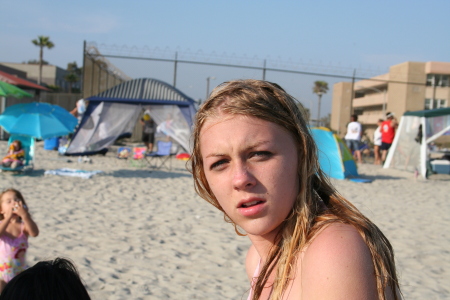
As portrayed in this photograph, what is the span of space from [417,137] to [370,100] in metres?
38.1

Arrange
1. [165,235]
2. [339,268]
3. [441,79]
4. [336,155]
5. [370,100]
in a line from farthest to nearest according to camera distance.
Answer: [370,100] → [441,79] → [336,155] → [165,235] → [339,268]

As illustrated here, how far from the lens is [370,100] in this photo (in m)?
48.2

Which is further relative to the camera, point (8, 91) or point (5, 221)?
point (8, 91)

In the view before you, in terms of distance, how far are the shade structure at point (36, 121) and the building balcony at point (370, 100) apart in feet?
132

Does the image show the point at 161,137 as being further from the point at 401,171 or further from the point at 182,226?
the point at 182,226

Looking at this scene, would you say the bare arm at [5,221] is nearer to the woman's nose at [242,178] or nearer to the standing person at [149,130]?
the woman's nose at [242,178]

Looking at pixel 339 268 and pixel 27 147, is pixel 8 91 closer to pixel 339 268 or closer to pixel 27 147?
pixel 27 147

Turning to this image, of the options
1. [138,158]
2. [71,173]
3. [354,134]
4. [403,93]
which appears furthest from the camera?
[403,93]

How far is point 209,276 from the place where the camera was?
161 inches

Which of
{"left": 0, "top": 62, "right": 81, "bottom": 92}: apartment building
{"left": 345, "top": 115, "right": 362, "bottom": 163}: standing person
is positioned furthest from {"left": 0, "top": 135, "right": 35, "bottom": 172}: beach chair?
{"left": 0, "top": 62, "right": 81, "bottom": 92}: apartment building

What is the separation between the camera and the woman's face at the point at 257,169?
96cm

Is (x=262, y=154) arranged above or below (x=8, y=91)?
below

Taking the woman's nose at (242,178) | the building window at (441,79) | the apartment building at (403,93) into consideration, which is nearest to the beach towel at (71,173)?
the woman's nose at (242,178)

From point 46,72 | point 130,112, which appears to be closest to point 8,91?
point 130,112
